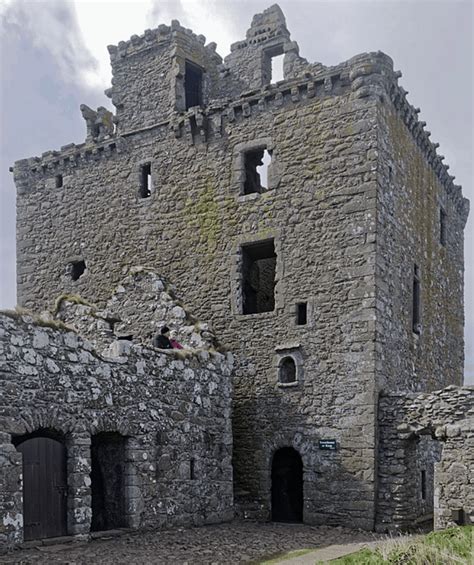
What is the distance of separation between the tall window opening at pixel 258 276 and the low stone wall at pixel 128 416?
2.47 metres

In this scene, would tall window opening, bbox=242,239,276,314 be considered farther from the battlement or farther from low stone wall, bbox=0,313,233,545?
the battlement

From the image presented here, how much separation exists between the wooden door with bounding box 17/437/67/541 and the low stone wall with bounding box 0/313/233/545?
212 mm

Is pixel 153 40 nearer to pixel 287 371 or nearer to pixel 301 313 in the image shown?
pixel 301 313

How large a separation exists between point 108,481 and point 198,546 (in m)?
2.39

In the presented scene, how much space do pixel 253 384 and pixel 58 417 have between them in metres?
6.39

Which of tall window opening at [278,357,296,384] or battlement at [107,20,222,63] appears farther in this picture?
battlement at [107,20,222,63]

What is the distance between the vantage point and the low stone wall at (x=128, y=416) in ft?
38.9

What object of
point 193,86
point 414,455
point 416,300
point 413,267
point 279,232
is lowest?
point 414,455

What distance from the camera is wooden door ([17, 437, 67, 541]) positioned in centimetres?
1257

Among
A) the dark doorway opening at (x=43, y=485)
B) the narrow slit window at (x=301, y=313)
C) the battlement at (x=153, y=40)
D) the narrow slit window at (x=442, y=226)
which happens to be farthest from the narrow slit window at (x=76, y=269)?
the narrow slit window at (x=442, y=226)

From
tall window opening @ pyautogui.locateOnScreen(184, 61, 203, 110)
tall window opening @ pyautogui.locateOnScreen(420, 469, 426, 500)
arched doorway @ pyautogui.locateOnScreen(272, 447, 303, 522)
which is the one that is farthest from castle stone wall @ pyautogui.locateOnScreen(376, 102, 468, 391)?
tall window opening @ pyautogui.locateOnScreen(184, 61, 203, 110)

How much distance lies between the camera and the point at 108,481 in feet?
47.5

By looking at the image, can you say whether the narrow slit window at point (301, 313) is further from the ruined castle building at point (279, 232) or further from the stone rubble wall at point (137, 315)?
the stone rubble wall at point (137, 315)

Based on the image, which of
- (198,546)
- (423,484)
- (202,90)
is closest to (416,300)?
(423,484)
